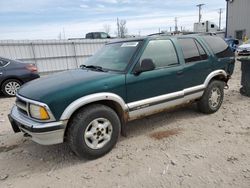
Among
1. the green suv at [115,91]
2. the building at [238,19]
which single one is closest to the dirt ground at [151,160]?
the green suv at [115,91]

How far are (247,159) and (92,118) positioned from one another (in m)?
2.23

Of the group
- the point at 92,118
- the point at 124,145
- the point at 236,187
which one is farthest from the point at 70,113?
the point at 236,187

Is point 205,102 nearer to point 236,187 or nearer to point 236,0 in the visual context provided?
point 236,187

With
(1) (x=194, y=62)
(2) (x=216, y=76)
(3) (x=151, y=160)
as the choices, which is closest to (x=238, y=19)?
(2) (x=216, y=76)

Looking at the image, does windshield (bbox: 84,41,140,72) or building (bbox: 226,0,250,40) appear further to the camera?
building (bbox: 226,0,250,40)

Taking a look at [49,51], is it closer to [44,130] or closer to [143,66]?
[143,66]

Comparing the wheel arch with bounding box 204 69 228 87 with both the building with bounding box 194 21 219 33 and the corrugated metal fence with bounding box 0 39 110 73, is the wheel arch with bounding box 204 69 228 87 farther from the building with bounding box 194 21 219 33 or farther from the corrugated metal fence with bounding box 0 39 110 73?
the building with bounding box 194 21 219 33

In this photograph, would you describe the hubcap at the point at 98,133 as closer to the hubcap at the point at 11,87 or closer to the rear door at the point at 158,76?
the rear door at the point at 158,76

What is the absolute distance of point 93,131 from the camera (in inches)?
133

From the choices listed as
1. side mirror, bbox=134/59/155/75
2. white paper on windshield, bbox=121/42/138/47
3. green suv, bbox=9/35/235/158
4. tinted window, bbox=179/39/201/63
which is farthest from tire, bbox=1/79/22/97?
tinted window, bbox=179/39/201/63

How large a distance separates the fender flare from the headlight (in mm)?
204

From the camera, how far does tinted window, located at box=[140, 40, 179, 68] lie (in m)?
3.98

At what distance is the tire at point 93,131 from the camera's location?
10.5 feet

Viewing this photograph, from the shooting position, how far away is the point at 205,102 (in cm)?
495
